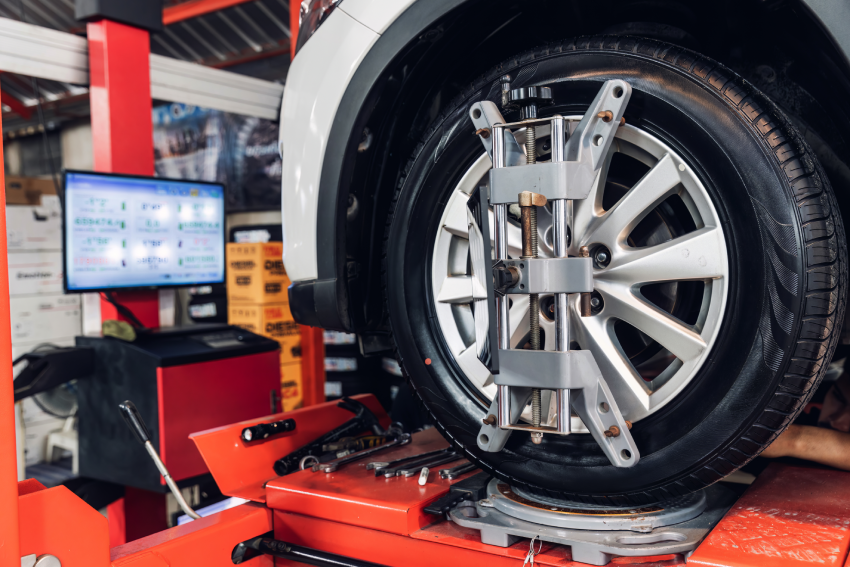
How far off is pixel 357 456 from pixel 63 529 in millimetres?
671

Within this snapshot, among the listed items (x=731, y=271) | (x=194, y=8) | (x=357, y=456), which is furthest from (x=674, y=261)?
(x=194, y=8)

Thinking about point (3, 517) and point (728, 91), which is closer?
point (3, 517)

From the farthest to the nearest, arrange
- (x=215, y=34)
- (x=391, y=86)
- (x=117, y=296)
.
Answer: (x=215, y=34) < (x=117, y=296) < (x=391, y=86)

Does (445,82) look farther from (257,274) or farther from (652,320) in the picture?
(257,274)

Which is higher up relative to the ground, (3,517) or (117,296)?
(117,296)

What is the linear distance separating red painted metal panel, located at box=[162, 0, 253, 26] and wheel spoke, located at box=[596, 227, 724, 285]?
19.3 ft

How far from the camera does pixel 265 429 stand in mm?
1577

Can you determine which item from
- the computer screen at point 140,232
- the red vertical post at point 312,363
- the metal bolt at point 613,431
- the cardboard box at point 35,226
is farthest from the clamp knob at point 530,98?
the red vertical post at point 312,363

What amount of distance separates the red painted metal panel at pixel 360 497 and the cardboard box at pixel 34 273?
407 centimetres

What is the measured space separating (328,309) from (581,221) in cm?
60

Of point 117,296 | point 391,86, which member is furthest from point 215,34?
point 391,86

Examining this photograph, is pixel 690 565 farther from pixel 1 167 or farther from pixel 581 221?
pixel 1 167

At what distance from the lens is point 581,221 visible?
3.56 ft

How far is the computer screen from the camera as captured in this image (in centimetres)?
288
